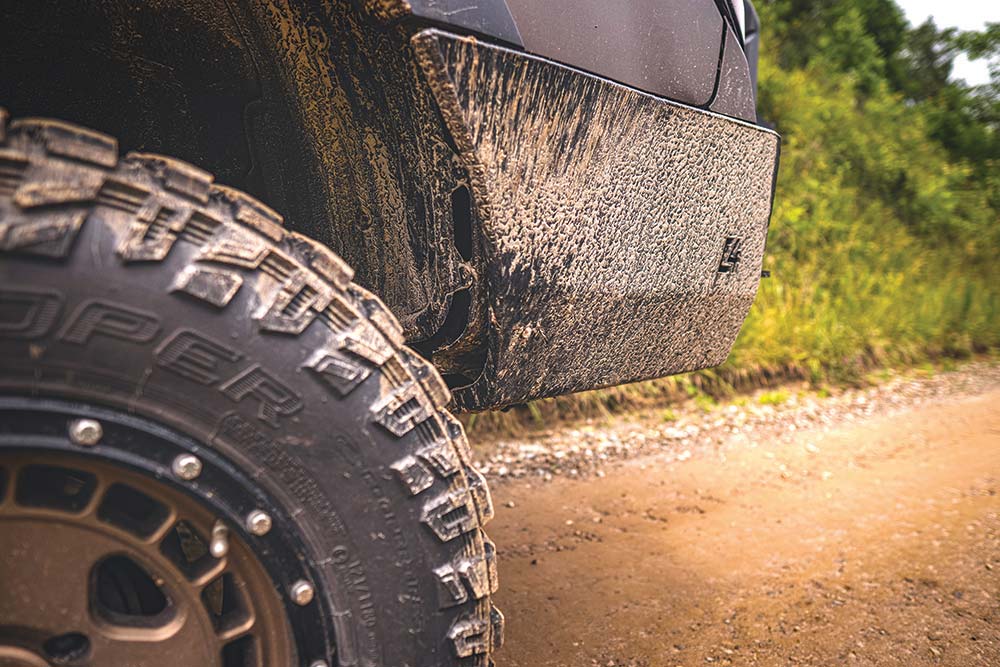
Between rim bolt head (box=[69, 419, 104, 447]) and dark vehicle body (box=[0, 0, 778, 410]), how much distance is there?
60 cm

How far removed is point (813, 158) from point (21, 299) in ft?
27.1

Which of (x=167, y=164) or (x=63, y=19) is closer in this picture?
(x=167, y=164)

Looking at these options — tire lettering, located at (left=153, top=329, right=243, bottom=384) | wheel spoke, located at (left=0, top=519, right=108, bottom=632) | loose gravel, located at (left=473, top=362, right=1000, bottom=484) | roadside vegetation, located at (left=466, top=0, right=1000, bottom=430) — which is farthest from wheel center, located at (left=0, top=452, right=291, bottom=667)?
roadside vegetation, located at (left=466, top=0, right=1000, bottom=430)

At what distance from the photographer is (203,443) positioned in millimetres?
763

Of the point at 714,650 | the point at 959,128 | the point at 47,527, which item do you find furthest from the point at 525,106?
the point at 959,128

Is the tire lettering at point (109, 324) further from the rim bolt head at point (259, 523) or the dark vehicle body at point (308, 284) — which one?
the rim bolt head at point (259, 523)

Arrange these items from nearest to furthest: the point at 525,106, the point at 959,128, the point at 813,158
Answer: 1. the point at 525,106
2. the point at 813,158
3. the point at 959,128

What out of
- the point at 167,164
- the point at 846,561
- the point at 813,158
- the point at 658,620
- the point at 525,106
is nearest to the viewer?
the point at 167,164

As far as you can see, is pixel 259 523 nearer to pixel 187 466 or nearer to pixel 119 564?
pixel 187 466

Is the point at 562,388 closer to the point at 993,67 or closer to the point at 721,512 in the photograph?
the point at 721,512

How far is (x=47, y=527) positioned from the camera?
0.75 metres

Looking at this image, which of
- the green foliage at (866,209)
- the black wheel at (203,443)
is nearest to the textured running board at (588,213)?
the black wheel at (203,443)

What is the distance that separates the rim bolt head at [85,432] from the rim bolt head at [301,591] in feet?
0.93

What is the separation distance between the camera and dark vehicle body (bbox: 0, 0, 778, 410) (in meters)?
1.04
